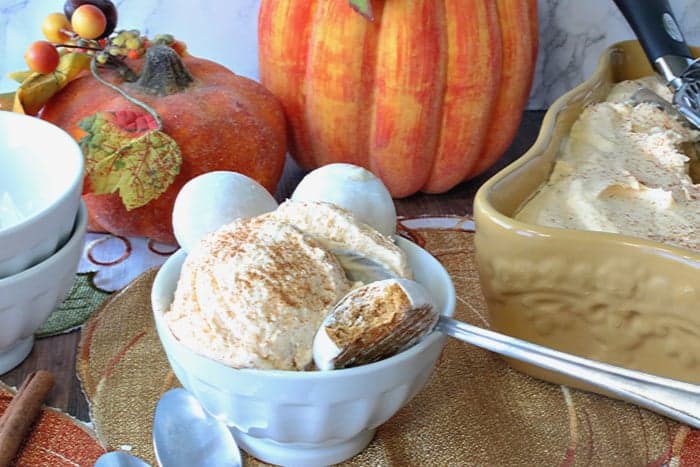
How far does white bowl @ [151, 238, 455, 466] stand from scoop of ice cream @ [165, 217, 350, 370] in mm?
11

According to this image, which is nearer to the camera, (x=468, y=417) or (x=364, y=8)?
(x=468, y=417)

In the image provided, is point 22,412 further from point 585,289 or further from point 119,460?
point 585,289

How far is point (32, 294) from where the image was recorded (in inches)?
19.9

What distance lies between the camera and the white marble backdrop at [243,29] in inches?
33.4

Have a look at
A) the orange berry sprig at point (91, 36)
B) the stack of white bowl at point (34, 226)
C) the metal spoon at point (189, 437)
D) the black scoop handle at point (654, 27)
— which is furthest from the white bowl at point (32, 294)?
the black scoop handle at point (654, 27)

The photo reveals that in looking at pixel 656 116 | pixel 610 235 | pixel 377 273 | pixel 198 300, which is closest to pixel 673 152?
pixel 656 116

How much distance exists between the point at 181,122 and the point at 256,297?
0.98 ft

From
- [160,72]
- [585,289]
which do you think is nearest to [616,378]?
[585,289]

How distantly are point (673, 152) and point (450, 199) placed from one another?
0.25 meters

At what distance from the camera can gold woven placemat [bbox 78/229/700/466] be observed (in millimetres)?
490

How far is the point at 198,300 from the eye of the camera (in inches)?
17.1

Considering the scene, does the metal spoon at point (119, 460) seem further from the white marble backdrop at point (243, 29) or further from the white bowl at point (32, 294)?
the white marble backdrop at point (243, 29)

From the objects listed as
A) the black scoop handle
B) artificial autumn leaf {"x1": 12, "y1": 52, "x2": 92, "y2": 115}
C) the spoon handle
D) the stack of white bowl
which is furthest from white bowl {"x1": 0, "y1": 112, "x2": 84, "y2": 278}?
the black scoop handle

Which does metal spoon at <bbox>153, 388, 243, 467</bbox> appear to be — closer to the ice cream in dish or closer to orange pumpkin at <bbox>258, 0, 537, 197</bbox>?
the ice cream in dish
